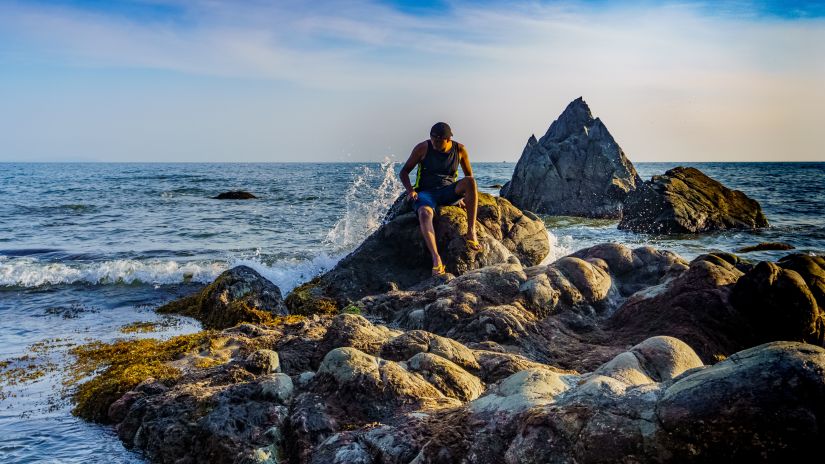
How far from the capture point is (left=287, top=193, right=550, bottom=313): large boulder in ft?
30.7

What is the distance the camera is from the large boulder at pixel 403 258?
936 cm

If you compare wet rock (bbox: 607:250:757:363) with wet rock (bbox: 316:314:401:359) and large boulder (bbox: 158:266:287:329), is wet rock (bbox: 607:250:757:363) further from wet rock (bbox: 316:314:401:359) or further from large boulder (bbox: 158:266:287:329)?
large boulder (bbox: 158:266:287:329)

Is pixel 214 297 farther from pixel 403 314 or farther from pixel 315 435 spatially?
pixel 315 435

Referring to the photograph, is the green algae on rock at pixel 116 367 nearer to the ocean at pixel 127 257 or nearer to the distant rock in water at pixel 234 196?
the ocean at pixel 127 257

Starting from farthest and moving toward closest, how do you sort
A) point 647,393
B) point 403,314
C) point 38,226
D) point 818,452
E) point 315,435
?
point 38,226
point 403,314
point 315,435
point 647,393
point 818,452

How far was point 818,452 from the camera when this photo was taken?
2.41 m

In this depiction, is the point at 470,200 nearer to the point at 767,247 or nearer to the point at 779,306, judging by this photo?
the point at 779,306

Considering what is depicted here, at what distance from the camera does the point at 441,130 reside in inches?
363

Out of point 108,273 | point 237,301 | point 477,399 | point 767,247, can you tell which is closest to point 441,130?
point 237,301

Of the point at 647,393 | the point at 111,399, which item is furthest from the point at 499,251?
the point at 647,393

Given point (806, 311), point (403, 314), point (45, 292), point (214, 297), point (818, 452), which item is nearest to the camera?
point (818, 452)

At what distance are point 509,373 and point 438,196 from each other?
17.8 ft

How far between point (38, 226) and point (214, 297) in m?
18.0

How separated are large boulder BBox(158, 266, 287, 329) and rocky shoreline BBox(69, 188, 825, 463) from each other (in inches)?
1.7
